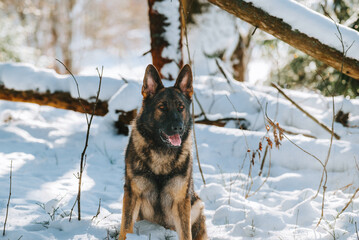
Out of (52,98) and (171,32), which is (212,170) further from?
(52,98)

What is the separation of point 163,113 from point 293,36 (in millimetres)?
1853

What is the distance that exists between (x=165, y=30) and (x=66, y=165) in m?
3.20

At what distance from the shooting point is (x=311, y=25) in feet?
11.4

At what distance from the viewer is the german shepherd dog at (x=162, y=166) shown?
2.78 m

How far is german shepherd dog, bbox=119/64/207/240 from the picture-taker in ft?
9.13

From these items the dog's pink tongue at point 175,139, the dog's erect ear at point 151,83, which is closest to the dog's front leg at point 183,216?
the dog's pink tongue at point 175,139

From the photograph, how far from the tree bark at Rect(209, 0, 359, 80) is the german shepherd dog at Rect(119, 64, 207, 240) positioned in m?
1.13

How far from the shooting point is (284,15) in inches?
137

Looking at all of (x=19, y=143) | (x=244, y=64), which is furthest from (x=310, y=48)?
(x=244, y=64)

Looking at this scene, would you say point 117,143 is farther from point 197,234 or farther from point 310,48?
point 310,48

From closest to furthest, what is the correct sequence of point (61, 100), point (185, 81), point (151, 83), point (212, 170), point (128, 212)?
point (128, 212)
point (151, 83)
point (185, 81)
point (212, 170)
point (61, 100)

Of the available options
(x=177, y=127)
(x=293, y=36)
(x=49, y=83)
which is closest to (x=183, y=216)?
(x=177, y=127)

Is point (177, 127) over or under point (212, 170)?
over

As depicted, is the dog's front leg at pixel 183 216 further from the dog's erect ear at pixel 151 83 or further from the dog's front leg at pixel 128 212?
the dog's erect ear at pixel 151 83
